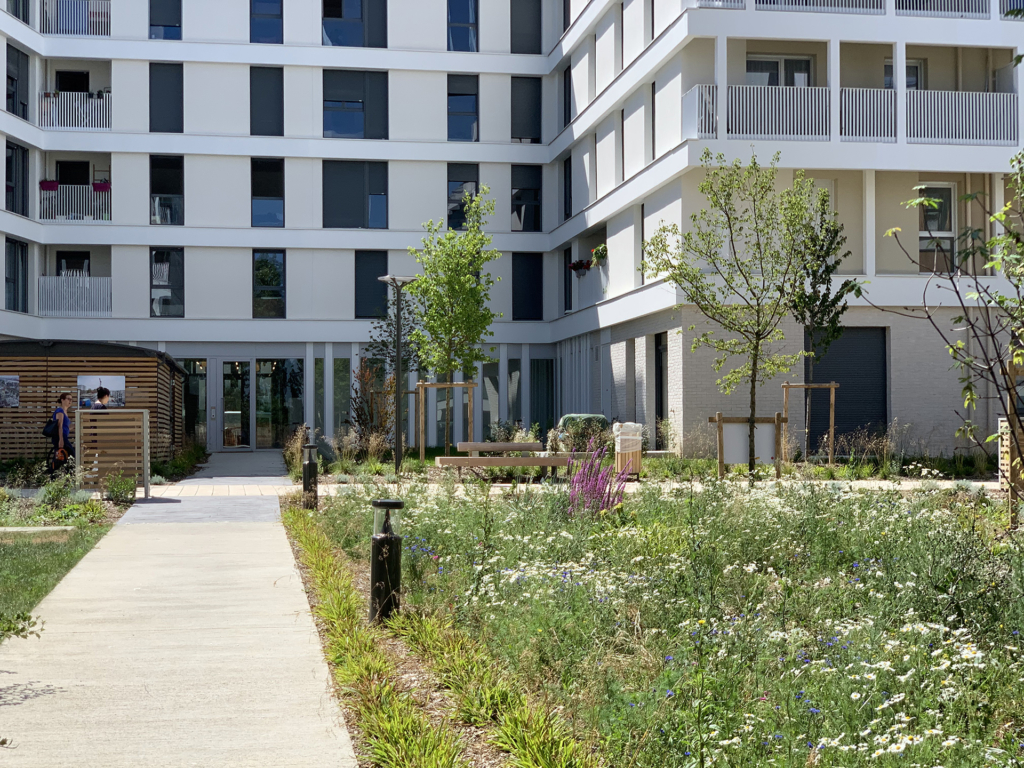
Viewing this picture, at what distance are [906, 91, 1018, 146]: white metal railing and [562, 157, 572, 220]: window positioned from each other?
1273 centimetres

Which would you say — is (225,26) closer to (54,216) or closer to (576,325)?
(54,216)

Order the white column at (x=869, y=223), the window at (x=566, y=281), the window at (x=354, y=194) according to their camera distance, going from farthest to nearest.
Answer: the window at (x=354, y=194) → the window at (x=566, y=281) → the white column at (x=869, y=223)

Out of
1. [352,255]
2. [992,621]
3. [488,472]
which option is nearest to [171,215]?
[352,255]

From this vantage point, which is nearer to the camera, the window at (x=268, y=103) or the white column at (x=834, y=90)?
the white column at (x=834, y=90)

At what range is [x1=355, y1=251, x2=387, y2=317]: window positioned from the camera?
37375mm

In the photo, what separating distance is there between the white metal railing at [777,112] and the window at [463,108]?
1393cm

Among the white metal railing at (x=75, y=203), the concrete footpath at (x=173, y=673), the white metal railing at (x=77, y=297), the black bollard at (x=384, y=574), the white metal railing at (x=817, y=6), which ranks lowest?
the concrete footpath at (x=173, y=673)

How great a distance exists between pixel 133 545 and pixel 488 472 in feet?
28.3

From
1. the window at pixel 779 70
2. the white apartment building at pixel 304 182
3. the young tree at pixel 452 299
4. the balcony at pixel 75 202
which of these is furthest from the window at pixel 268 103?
the window at pixel 779 70

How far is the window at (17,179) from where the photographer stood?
33.9 m

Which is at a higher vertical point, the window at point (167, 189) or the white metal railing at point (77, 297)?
the window at point (167, 189)

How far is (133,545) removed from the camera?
37.9 feet

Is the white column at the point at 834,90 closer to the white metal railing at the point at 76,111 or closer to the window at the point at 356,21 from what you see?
the window at the point at 356,21

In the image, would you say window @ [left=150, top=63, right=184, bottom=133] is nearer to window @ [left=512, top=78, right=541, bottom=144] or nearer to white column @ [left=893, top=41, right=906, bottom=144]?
window @ [left=512, top=78, right=541, bottom=144]
